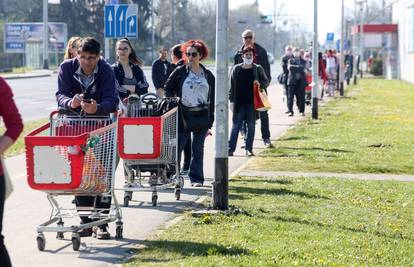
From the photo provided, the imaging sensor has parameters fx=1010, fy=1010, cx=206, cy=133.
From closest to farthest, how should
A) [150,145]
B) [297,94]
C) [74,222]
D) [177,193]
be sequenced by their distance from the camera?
[74,222], [150,145], [177,193], [297,94]

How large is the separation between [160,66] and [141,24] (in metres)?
52.7

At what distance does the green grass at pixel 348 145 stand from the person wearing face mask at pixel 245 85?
727 mm

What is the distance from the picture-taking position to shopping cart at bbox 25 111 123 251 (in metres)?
8.70

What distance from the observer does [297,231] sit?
976 centimetres

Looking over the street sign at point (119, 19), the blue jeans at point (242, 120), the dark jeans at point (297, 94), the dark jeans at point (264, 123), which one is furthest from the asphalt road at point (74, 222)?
the dark jeans at point (297, 94)

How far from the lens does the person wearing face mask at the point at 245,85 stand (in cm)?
1731

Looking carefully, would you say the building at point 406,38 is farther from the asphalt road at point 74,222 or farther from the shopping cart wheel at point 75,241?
the shopping cart wheel at point 75,241

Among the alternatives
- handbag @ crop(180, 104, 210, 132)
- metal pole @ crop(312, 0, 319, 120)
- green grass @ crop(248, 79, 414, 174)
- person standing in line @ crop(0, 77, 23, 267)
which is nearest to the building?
green grass @ crop(248, 79, 414, 174)

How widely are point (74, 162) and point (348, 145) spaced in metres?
11.9

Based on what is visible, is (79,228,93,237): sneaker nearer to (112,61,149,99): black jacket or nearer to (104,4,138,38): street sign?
(112,61,149,99): black jacket

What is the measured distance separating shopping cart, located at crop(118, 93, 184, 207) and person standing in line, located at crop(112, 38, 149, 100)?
14.9 inches

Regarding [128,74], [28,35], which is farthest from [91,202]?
[28,35]

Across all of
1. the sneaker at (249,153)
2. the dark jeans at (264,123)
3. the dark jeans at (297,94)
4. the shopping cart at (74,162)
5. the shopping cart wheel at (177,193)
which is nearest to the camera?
the shopping cart at (74,162)

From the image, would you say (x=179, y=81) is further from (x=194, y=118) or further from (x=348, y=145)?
(x=348, y=145)
